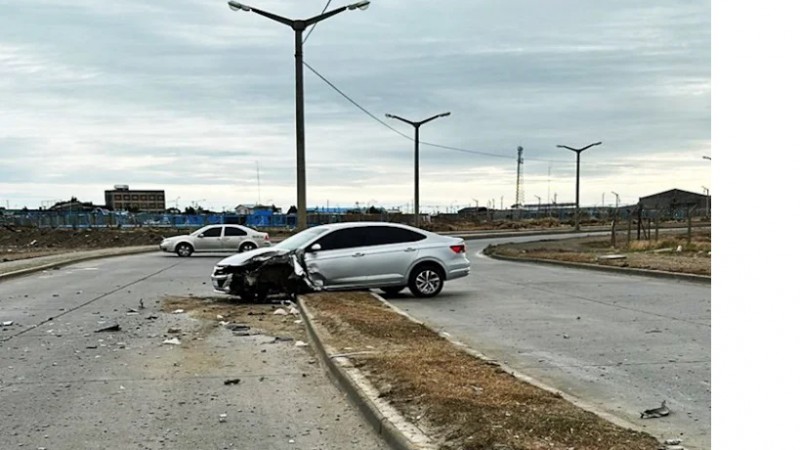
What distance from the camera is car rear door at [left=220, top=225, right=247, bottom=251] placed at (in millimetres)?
37406

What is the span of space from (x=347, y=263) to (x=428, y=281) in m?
1.77

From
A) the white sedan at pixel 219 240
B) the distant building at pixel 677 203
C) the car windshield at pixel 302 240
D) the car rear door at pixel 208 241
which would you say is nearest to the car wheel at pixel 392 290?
the car windshield at pixel 302 240

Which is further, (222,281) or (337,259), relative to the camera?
(337,259)

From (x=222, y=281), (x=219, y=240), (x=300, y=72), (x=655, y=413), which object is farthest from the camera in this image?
(x=219, y=240)

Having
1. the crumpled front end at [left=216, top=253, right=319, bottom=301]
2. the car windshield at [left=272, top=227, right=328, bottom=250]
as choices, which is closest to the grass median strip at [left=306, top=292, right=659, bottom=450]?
the crumpled front end at [left=216, top=253, right=319, bottom=301]

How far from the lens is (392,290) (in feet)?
59.0

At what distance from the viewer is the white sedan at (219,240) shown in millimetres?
37188

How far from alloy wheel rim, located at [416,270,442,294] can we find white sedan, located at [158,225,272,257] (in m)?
21.1

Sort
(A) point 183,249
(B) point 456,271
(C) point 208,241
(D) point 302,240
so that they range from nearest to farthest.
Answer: (D) point 302,240, (B) point 456,271, (A) point 183,249, (C) point 208,241

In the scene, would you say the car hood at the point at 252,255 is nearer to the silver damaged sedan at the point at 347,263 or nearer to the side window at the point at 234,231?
the silver damaged sedan at the point at 347,263

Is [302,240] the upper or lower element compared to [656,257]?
upper

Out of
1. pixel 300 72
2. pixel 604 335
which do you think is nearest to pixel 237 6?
pixel 300 72

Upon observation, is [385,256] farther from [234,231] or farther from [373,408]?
[234,231]
